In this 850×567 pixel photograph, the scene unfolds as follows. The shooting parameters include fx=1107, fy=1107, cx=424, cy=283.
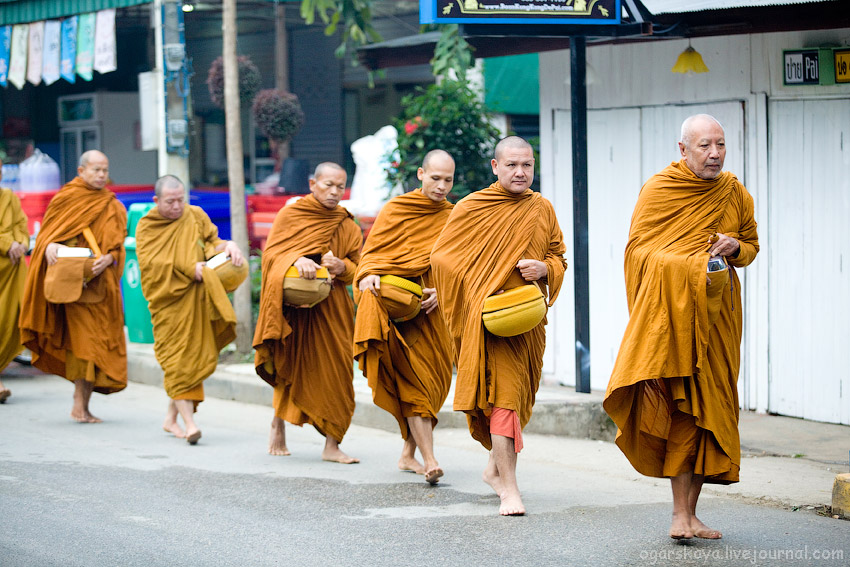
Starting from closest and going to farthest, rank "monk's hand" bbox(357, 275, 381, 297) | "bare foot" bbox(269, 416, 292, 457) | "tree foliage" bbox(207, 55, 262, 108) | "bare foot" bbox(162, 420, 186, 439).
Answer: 1. "monk's hand" bbox(357, 275, 381, 297)
2. "bare foot" bbox(269, 416, 292, 457)
3. "bare foot" bbox(162, 420, 186, 439)
4. "tree foliage" bbox(207, 55, 262, 108)

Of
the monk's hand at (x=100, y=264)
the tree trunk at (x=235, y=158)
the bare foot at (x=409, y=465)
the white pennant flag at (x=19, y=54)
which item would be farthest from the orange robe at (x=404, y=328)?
the white pennant flag at (x=19, y=54)

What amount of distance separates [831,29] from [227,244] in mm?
4536

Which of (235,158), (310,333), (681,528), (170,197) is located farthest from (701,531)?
(235,158)

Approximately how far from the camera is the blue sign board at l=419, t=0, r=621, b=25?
7.09 m

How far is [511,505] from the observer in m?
5.68

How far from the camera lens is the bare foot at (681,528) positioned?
5004 millimetres

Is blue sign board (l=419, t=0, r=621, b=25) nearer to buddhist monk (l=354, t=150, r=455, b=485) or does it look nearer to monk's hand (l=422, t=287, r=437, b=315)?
buddhist monk (l=354, t=150, r=455, b=485)

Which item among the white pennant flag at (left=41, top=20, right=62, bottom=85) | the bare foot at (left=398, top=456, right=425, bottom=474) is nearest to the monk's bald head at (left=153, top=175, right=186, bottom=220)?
the bare foot at (left=398, top=456, right=425, bottom=474)

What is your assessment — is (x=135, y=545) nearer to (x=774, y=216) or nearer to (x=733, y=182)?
(x=733, y=182)

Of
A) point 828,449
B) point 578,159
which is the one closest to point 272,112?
point 578,159

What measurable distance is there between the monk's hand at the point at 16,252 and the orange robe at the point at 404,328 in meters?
4.23

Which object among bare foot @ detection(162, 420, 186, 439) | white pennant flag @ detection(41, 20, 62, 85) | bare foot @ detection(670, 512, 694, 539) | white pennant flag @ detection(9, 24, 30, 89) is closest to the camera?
bare foot @ detection(670, 512, 694, 539)

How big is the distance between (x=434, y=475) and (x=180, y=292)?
279 cm

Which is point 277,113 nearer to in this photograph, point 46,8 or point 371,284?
point 46,8
